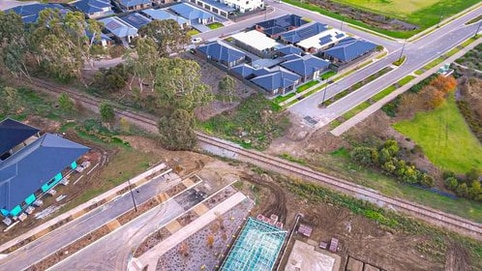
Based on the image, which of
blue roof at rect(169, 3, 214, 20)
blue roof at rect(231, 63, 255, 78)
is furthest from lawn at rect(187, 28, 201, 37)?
blue roof at rect(231, 63, 255, 78)

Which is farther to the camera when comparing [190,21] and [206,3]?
[206,3]

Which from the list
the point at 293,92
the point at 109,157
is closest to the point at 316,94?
the point at 293,92

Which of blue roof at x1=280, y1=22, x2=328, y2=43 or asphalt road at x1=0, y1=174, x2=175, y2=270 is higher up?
blue roof at x1=280, y1=22, x2=328, y2=43

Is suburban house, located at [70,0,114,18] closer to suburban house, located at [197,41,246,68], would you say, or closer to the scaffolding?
suburban house, located at [197,41,246,68]

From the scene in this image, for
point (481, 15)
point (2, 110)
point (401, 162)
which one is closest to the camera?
point (401, 162)

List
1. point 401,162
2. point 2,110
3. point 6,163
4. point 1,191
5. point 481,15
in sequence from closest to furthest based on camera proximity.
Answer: point 1,191
point 6,163
point 401,162
point 2,110
point 481,15

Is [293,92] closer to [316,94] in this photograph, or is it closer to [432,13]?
[316,94]

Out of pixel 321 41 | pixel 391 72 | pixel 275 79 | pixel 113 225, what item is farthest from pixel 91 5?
pixel 391 72
